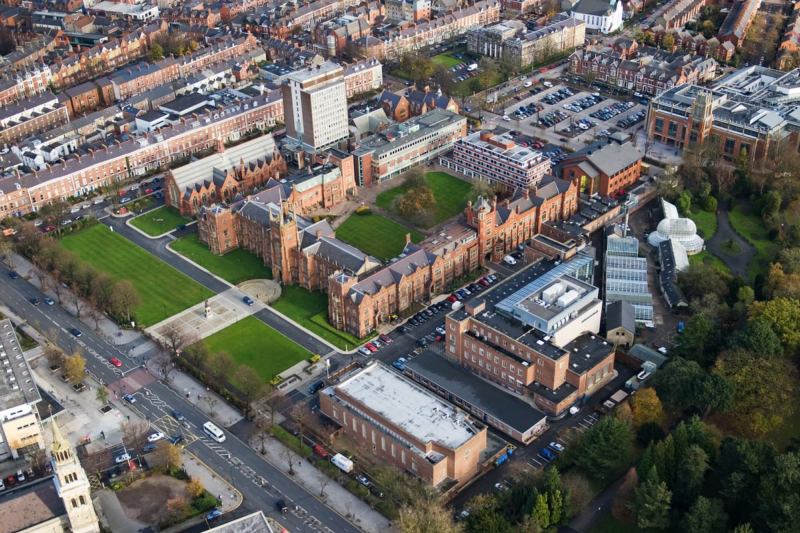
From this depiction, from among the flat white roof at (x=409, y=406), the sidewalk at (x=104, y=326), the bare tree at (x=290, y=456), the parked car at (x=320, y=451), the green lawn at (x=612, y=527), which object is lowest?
the green lawn at (x=612, y=527)

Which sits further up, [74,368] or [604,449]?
[604,449]

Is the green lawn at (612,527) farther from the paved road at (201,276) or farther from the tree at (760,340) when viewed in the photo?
the paved road at (201,276)

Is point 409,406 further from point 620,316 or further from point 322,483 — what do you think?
point 620,316

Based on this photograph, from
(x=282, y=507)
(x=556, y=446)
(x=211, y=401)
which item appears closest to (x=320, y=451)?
(x=282, y=507)

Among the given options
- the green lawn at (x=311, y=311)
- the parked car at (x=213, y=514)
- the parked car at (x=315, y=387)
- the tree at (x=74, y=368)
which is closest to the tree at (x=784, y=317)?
the green lawn at (x=311, y=311)

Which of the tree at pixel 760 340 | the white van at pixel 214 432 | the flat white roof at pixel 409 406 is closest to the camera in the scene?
the flat white roof at pixel 409 406

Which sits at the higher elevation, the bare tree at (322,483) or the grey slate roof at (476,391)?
the grey slate roof at (476,391)

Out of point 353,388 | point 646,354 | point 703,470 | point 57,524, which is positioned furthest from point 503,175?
point 57,524

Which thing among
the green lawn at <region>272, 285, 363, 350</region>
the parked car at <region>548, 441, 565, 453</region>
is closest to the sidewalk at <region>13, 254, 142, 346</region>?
the green lawn at <region>272, 285, 363, 350</region>
